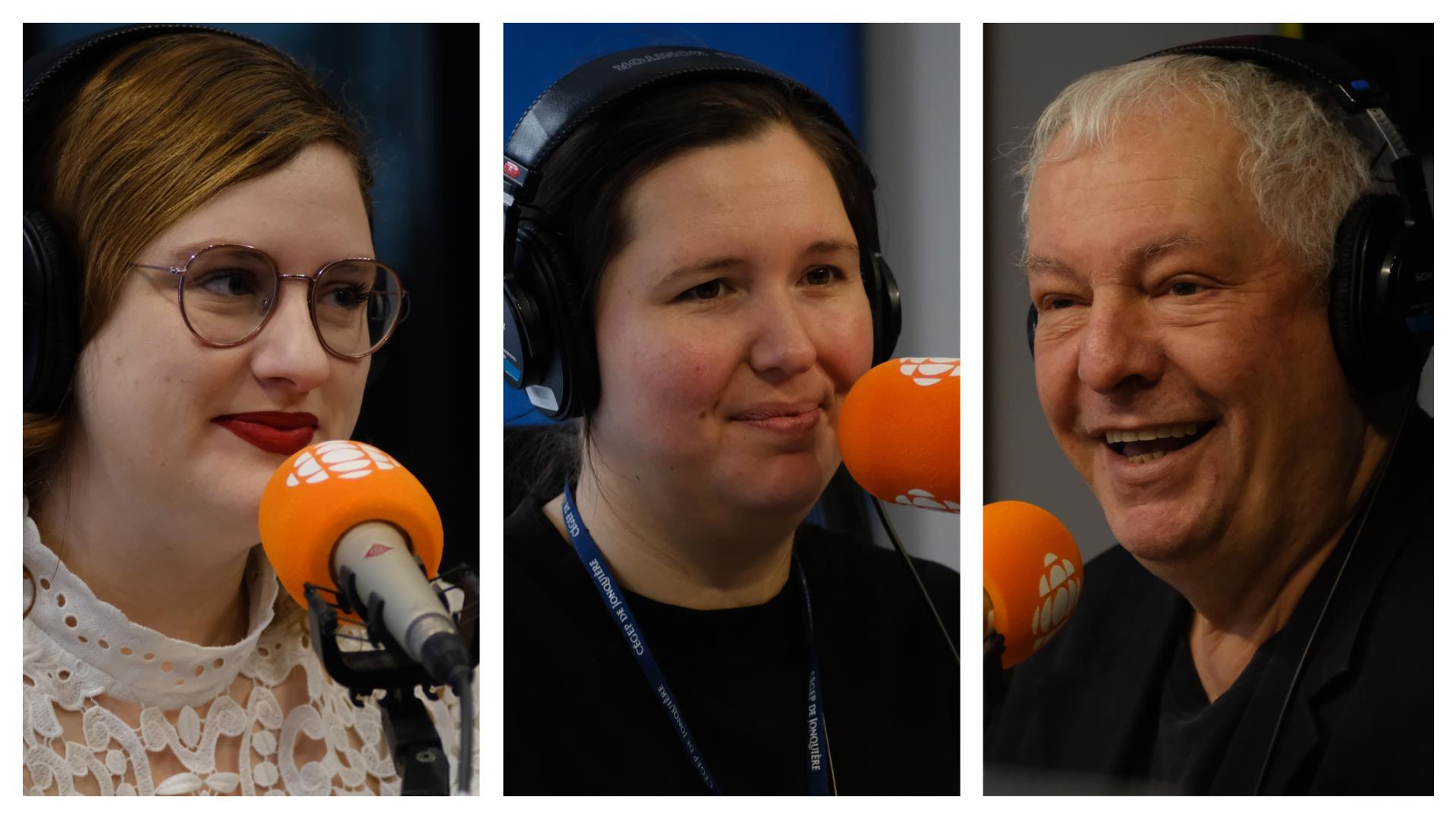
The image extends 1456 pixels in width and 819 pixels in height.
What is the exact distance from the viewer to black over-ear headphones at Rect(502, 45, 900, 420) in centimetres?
206

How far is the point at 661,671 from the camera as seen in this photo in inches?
82.9

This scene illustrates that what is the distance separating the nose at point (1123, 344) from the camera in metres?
2.06

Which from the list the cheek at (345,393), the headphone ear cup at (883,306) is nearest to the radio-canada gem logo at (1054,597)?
the headphone ear cup at (883,306)

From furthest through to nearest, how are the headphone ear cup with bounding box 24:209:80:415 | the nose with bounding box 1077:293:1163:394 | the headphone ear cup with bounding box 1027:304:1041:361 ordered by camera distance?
the headphone ear cup with bounding box 1027:304:1041:361 → the nose with bounding box 1077:293:1163:394 → the headphone ear cup with bounding box 24:209:80:415

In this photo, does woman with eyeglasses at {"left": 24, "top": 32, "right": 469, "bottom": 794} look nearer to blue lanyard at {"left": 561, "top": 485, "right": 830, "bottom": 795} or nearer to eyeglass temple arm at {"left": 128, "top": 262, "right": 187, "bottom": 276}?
eyeglass temple arm at {"left": 128, "top": 262, "right": 187, "bottom": 276}

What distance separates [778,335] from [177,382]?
2.81 ft

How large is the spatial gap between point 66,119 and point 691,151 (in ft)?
2.96

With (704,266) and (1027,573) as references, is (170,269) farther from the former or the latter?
(1027,573)

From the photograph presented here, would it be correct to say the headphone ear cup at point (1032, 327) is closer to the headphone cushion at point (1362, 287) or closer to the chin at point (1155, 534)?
the chin at point (1155, 534)

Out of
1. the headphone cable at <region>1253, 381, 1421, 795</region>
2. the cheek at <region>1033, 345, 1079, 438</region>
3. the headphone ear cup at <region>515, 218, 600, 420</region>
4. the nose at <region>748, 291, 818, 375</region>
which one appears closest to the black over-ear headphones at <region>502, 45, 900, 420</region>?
the headphone ear cup at <region>515, 218, 600, 420</region>

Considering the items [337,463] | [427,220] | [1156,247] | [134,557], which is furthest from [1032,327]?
[134,557]

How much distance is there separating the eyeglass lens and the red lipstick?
11 centimetres

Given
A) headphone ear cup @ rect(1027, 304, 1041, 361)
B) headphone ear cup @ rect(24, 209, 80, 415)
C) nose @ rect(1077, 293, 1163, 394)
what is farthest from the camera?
headphone ear cup @ rect(1027, 304, 1041, 361)
